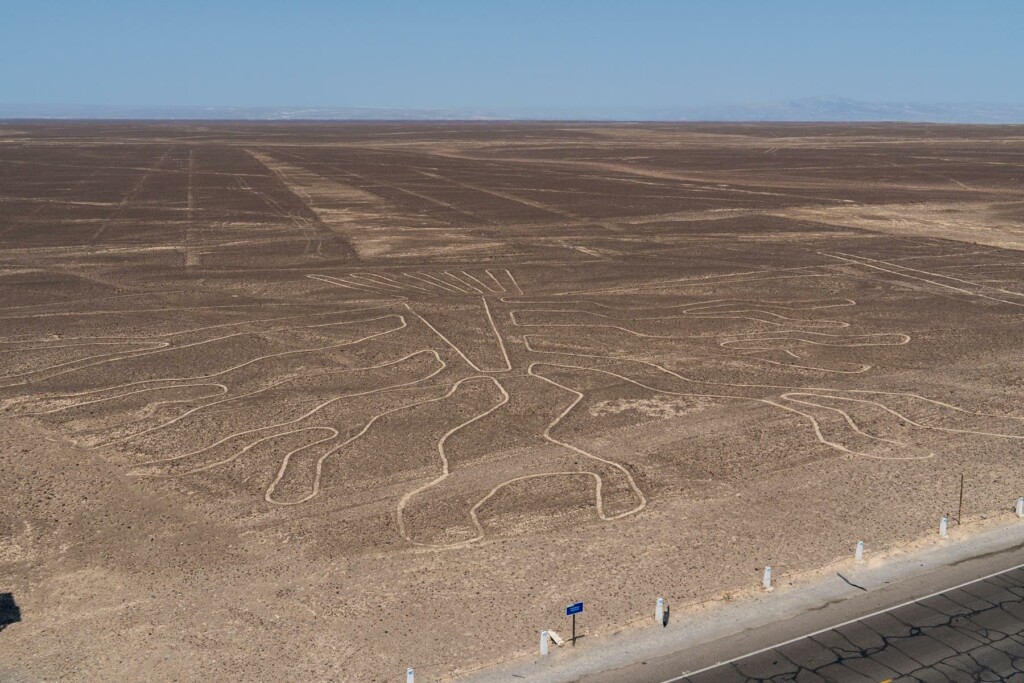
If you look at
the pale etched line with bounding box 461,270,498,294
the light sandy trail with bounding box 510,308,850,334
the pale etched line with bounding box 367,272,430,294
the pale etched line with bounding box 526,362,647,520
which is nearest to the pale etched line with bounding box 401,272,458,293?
the pale etched line with bounding box 367,272,430,294

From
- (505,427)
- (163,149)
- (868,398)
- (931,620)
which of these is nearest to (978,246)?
(868,398)

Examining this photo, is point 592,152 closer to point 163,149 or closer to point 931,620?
point 163,149

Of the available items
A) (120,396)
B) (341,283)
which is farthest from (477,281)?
(120,396)

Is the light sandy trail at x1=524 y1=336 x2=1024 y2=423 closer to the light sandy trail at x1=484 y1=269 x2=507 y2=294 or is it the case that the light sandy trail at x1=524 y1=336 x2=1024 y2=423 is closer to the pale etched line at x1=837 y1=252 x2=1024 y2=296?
the light sandy trail at x1=484 y1=269 x2=507 y2=294

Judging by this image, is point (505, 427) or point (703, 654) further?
point (505, 427)

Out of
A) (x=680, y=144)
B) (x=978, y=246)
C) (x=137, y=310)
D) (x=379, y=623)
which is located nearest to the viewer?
(x=379, y=623)

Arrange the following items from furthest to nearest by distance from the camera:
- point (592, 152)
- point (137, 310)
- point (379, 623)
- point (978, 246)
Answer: point (592, 152)
point (978, 246)
point (137, 310)
point (379, 623)

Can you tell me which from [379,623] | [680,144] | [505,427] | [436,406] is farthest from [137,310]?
[680,144]
